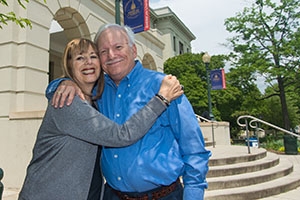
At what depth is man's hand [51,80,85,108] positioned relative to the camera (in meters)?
1.57

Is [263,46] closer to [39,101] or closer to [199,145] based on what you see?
[39,101]

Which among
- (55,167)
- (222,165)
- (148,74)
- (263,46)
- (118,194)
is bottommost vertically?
(222,165)

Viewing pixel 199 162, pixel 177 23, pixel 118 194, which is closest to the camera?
pixel 199 162

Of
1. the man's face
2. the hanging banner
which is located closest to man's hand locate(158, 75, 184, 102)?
the man's face

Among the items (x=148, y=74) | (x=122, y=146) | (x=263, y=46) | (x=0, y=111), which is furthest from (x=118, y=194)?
(x=263, y=46)

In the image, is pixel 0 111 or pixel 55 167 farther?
pixel 0 111

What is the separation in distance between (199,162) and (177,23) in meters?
40.9

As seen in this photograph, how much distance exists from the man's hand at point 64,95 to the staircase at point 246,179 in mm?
4079

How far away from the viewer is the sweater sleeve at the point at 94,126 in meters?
1.54

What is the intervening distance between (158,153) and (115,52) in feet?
2.56

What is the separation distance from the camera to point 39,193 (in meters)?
1.51

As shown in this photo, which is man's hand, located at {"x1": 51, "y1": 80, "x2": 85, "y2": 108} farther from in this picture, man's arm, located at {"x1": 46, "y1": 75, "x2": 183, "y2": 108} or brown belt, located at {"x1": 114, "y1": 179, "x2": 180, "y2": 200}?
brown belt, located at {"x1": 114, "y1": 179, "x2": 180, "y2": 200}

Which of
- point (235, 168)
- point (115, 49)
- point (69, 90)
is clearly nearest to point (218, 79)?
point (235, 168)

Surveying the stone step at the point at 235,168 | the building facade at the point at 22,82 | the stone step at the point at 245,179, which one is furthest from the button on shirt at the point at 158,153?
the building facade at the point at 22,82
